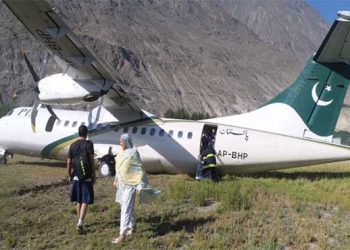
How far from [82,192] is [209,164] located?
25.5 ft

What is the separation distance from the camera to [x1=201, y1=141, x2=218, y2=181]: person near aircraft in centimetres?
1625

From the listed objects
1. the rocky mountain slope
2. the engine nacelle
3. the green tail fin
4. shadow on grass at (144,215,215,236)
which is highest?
the rocky mountain slope

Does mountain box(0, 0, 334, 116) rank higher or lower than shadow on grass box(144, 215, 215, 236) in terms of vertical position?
higher

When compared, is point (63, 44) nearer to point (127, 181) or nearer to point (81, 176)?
point (81, 176)

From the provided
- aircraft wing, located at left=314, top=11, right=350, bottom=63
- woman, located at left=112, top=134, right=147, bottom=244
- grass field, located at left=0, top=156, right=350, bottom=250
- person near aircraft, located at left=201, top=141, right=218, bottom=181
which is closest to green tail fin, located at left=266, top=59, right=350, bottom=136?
aircraft wing, located at left=314, top=11, right=350, bottom=63

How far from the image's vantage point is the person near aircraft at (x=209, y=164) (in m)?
16.2

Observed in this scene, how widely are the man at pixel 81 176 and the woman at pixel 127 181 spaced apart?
0.67 m

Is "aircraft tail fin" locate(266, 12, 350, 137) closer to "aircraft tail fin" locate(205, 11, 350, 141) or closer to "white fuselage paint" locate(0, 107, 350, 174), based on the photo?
"aircraft tail fin" locate(205, 11, 350, 141)

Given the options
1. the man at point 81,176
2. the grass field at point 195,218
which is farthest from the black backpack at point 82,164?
the grass field at point 195,218

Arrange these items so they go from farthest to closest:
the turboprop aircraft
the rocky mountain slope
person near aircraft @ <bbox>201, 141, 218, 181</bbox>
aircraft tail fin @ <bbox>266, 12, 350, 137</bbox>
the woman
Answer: the rocky mountain slope, person near aircraft @ <bbox>201, 141, 218, 181</bbox>, aircraft tail fin @ <bbox>266, 12, 350, 137</bbox>, the turboprop aircraft, the woman

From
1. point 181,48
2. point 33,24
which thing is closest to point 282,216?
point 33,24

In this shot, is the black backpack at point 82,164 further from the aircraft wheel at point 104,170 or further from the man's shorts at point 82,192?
the aircraft wheel at point 104,170

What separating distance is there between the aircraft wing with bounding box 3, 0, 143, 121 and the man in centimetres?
530

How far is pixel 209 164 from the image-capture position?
1630cm
